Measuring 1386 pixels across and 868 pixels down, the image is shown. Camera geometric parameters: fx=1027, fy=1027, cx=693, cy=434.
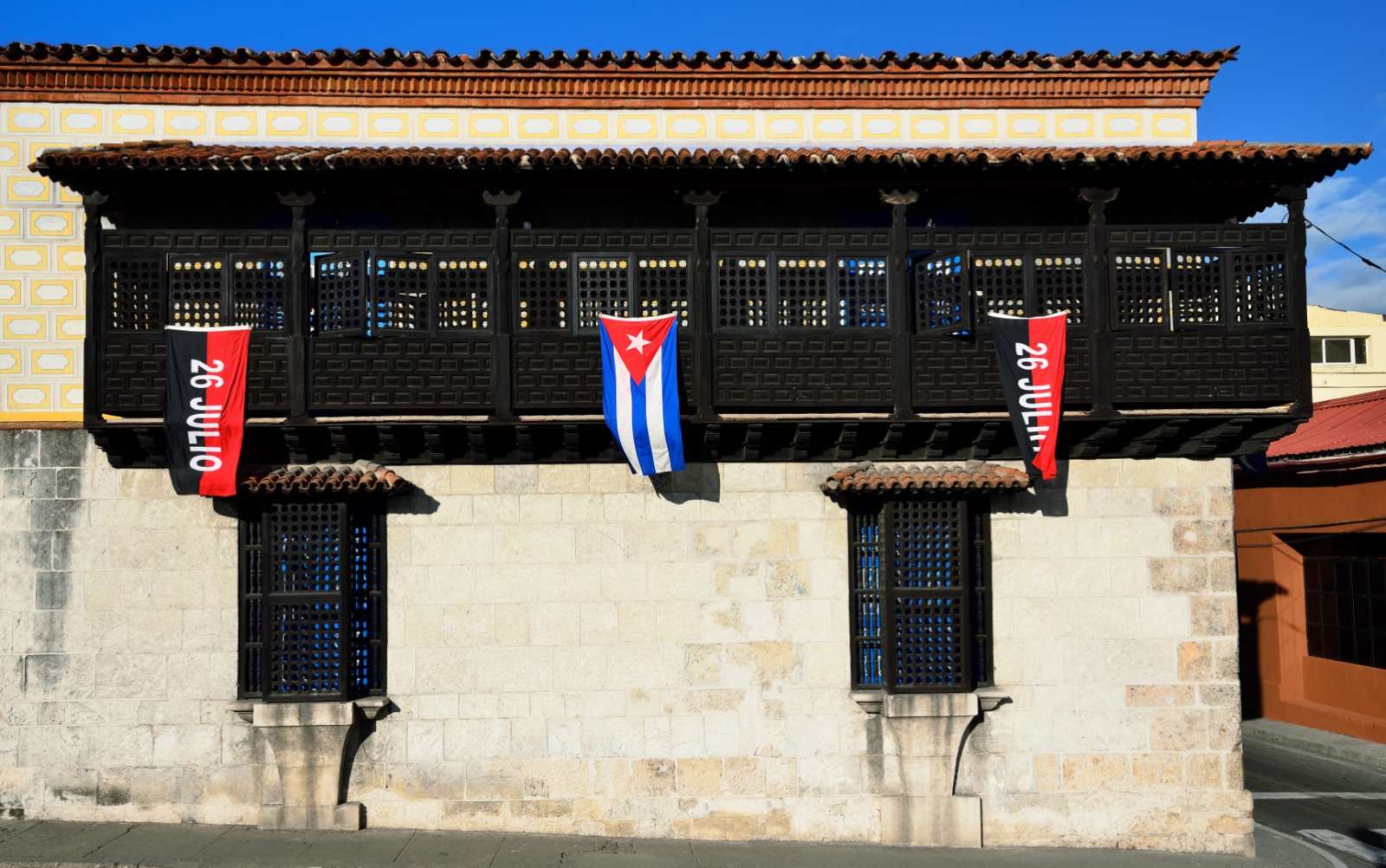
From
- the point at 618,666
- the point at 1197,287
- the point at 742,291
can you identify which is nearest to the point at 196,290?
the point at 742,291

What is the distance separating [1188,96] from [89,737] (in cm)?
1508

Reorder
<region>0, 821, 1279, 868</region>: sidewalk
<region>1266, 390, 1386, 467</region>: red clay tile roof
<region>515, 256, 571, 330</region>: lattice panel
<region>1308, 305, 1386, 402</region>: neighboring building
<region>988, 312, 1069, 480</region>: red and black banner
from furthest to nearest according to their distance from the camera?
<region>1308, 305, 1386, 402</region>: neighboring building
<region>1266, 390, 1386, 467</region>: red clay tile roof
<region>515, 256, 571, 330</region>: lattice panel
<region>988, 312, 1069, 480</region>: red and black banner
<region>0, 821, 1279, 868</region>: sidewalk

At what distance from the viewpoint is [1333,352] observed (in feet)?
111

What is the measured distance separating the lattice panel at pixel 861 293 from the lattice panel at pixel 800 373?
25 centimetres

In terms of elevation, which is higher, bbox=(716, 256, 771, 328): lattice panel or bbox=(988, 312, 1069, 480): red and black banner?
bbox=(716, 256, 771, 328): lattice panel

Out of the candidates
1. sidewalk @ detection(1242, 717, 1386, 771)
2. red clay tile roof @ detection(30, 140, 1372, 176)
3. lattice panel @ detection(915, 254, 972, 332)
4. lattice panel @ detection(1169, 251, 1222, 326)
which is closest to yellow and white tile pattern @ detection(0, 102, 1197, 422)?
red clay tile roof @ detection(30, 140, 1372, 176)

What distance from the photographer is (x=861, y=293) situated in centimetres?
1146

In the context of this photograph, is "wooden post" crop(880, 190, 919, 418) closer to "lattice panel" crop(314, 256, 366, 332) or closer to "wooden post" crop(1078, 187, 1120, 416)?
"wooden post" crop(1078, 187, 1120, 416)

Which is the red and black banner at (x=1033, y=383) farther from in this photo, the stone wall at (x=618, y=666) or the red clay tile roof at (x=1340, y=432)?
the red clay tile roof at (x=1340, y=432)

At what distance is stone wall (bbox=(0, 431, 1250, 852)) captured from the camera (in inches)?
446

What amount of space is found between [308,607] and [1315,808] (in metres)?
13.1

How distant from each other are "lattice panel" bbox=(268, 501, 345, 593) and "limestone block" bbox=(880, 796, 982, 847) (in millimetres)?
6546

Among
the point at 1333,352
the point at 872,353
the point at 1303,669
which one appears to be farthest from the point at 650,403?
the point at 1333,352

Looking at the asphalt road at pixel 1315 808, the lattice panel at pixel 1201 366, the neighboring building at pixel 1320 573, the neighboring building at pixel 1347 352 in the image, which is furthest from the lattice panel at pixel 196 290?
the neighboring building at pixel 1347 352
